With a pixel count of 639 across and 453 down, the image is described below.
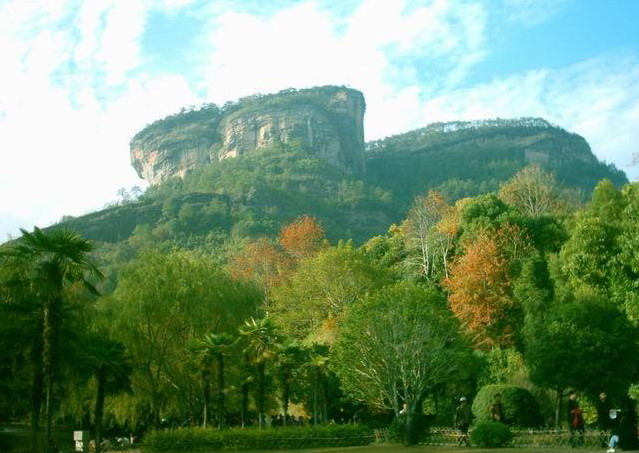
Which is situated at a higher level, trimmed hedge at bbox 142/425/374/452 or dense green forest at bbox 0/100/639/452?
dense green forest at bbox 0/100/639/452

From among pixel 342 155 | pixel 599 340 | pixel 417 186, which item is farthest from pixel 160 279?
pixel 342 155

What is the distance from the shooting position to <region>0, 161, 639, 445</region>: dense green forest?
98.6 ft

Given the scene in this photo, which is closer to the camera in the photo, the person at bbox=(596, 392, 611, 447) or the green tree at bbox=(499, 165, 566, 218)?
the person at bbox=(596, 392, 611, 447)

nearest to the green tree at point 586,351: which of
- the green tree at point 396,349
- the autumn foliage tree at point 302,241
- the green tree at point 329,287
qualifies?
the green tree at point 396,349

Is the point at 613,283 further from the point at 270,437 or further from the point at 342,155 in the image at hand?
the point at 342,155

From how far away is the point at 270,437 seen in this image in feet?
103

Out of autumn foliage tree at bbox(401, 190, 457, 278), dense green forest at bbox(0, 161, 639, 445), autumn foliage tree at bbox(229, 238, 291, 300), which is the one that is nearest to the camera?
dense green forest at bbox(0, 161, 639, 445)

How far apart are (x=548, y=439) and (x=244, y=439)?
37.5 ft

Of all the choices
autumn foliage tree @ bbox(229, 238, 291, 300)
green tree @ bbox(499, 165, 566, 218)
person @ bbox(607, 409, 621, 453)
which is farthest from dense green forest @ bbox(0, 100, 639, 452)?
person @ bbox(607, 409, 621, 453)

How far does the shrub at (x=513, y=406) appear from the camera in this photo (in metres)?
33.8

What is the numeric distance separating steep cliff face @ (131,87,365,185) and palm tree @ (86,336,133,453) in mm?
134767

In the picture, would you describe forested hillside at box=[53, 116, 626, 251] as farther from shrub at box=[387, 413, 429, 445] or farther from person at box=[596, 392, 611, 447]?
person at box=[596, 392, 611, 447]

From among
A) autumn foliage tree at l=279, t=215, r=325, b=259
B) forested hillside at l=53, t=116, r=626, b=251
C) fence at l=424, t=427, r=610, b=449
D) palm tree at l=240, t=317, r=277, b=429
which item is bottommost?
fence at l=424, t=427, r=610, b=449

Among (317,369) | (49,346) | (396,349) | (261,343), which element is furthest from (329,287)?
(49,346)
